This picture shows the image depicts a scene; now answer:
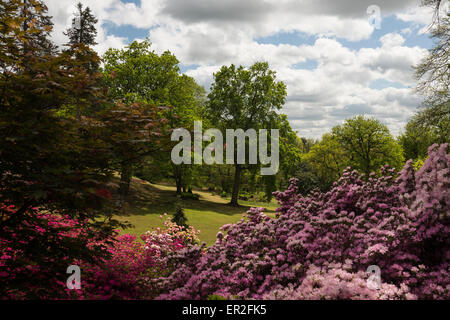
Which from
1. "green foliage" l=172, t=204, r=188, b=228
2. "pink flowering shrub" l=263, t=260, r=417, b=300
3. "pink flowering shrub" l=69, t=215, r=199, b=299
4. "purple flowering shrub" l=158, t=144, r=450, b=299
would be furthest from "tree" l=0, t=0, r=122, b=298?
"green foliage" l=172, t=204, r=188, b=228

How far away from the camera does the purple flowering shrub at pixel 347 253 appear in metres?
5.00

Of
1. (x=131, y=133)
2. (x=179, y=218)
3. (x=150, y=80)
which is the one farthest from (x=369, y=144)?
(x=131, y=133)

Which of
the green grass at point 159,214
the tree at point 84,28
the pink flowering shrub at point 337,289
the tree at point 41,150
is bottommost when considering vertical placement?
the green grass at point 159,214

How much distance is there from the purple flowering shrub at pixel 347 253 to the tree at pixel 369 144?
3763cm

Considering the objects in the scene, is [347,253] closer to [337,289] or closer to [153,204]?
[337,289]

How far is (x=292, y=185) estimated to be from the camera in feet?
31.6

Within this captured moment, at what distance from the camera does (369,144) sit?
138 feet

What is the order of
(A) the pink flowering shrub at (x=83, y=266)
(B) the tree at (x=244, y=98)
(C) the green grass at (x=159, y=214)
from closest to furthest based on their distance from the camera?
(A) the pink flowering shrub at (x=83, y=266)
(C) the green grass at (x=159, y=214)
(B) the tree at (x=244, y=98)

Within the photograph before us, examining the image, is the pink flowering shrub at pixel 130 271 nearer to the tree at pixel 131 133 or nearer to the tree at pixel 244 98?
the tree at pixel 131 133

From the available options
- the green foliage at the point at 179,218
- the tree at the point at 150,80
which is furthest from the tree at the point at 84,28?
the green foliage at the point at 179,218

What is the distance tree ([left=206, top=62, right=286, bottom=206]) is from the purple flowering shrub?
23882 mm

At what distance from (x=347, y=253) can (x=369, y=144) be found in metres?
40.7

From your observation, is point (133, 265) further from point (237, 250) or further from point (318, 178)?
point (318, 178)
